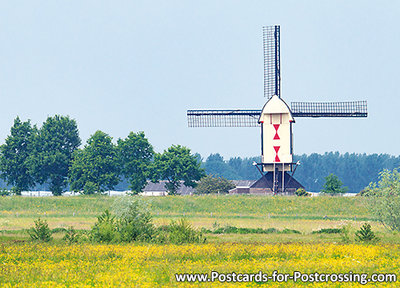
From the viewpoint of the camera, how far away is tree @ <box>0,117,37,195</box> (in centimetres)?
11694

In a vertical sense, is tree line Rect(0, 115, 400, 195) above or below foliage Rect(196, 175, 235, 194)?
above

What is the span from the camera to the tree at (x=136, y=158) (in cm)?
11138

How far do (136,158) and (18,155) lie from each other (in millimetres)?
24920

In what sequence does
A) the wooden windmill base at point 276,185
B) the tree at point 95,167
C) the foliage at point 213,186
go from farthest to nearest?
the foliage at point 213,186 → the tree at point 95,167 → the wooden windmill base at point 276,185

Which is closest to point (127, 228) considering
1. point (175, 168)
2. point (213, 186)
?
point (175, 168)

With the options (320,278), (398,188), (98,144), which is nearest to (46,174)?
(98,144)

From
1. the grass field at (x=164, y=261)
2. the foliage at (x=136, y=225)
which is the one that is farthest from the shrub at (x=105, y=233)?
the grass field at (x=164, y=261)

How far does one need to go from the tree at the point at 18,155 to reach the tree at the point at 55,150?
2422mm

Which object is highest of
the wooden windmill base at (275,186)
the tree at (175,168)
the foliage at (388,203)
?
the tree at (175,168)

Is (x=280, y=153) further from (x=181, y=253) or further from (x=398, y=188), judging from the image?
(x=181, y=253)

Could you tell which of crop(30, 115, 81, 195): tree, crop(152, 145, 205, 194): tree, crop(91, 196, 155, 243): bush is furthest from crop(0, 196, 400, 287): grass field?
crop(30, 115, 81, 195): tree

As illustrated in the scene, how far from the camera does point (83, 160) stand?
365 feet

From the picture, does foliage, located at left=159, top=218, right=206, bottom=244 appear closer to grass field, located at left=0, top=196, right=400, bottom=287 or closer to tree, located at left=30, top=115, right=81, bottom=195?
grass field, located at left=0, top=196, right=400, bottom=287

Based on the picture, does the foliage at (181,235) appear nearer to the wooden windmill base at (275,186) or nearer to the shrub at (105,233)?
the shrub at (105,233)
